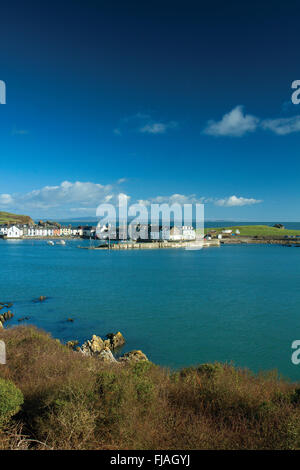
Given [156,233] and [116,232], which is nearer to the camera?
[156,233]

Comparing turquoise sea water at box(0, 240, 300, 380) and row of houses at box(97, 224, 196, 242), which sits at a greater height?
row of houses at box(97, 224, 196, 242)

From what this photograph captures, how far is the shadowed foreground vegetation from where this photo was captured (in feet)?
16.6

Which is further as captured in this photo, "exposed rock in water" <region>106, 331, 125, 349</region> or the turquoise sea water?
the turquoise sea water

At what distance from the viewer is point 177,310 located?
2398cm

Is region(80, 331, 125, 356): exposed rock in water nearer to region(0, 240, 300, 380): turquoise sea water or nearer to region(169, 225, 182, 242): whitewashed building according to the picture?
region(0, 240, 300, 380): turquoise sea water

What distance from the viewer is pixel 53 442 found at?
15.8ft

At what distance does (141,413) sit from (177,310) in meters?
18.4

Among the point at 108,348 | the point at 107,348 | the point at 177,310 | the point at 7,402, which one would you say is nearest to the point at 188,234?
the point at 177,310

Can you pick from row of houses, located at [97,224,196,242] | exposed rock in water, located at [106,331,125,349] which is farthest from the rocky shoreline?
row of houses, located at [97,224,196,242]

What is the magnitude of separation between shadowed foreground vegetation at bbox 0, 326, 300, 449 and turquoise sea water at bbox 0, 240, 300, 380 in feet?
24.2

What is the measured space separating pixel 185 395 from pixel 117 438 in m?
2.39

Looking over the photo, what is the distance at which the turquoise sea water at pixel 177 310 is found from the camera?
15992 mm

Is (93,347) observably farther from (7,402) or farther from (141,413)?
(7,402)
